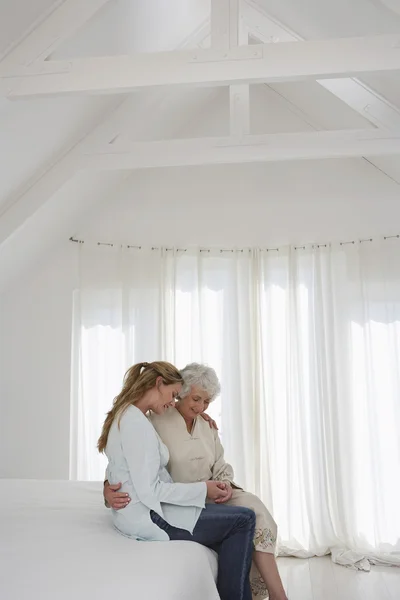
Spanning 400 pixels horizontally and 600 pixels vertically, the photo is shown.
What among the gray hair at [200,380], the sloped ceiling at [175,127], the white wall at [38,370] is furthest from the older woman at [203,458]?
the white wall at [38,370]

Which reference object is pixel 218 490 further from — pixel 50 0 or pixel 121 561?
pixel 50 0

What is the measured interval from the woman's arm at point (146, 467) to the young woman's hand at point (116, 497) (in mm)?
65

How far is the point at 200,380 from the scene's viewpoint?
115 inches

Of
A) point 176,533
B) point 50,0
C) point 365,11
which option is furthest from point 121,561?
point 365,11

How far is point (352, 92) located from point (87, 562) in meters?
2.92

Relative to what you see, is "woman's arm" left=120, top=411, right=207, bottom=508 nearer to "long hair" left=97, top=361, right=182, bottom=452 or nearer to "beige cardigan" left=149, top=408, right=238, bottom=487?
"long hair" left=97, top=361, right=182, bottom=452

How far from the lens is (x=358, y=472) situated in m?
4.54

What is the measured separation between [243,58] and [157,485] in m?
1.64

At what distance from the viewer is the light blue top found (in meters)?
2.42

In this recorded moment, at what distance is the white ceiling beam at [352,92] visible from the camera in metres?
3.73

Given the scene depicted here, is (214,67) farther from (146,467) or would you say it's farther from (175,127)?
(175,127)

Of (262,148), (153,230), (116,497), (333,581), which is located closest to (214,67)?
(262,148)

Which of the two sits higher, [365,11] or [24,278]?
[365,11]

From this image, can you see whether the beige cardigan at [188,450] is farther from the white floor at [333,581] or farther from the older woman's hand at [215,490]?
the white floor at [333,581]
